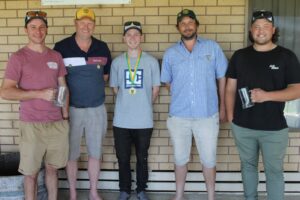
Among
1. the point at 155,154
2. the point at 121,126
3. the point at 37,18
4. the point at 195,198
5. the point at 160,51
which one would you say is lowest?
the point at 195,198

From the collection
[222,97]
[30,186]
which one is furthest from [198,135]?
[30,186]

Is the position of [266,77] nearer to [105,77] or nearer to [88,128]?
[105,77]

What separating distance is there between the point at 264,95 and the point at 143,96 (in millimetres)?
1114

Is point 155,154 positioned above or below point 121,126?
below

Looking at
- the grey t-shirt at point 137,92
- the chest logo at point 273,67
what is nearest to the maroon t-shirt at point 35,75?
the grey t-shirt at point 137,92

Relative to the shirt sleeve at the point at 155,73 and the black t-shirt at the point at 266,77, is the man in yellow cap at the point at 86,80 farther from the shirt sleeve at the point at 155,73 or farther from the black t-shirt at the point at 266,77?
A: the black t-shirt at the point at 266,77

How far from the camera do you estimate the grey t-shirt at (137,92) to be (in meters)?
3.58

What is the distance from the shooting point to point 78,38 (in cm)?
355

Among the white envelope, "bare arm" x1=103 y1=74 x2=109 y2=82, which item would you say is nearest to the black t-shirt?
"bare arm" x1=103 y1=74 x2=109 y2=82

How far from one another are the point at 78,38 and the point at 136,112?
85cm

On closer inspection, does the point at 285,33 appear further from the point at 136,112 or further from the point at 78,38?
the point at 78,38

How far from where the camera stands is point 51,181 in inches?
136

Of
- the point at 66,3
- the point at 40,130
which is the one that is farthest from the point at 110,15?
the point at 40,130

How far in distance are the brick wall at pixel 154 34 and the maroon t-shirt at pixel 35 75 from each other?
85cm
